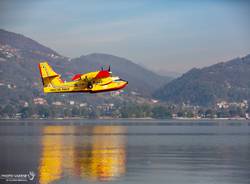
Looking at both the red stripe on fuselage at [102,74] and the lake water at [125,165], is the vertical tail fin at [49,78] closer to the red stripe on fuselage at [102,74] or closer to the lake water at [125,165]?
the red stripe on fuselage at [102,74]

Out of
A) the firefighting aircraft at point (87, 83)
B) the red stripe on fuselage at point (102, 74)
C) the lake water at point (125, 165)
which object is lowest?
the lake water at point (125, 165)

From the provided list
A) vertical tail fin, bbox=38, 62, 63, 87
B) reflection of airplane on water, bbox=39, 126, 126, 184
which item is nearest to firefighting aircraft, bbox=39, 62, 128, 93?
vertical tail fin, bbox=38, 62, 63, 87

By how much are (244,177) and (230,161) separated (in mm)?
15195

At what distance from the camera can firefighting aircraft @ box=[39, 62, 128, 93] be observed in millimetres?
62000

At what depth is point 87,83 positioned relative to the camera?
62000mm

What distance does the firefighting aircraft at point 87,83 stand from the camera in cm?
6200

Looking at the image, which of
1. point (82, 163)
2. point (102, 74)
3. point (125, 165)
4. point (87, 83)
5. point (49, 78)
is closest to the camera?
point (87, 83)

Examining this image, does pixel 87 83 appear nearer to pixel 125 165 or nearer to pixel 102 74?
pixel 102 74

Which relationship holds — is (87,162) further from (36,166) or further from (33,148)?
(33,148)

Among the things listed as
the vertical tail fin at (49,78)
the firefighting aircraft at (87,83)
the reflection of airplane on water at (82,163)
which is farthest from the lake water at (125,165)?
the vertical tail fin at (49,78)

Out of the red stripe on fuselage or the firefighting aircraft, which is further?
the red stripe on fuselage

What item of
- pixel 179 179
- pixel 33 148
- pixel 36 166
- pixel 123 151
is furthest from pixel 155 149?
pixel 179 179

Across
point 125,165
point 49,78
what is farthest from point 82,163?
point 49,78

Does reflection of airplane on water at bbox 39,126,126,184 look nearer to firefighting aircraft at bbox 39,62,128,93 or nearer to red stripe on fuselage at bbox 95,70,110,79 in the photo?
firefighting aircraft at bbox 39,62,128,93
